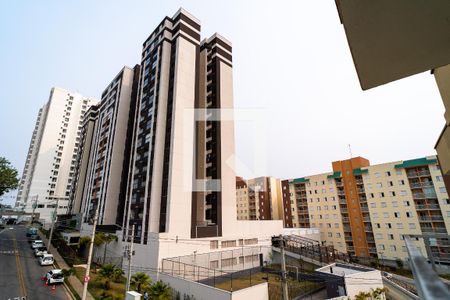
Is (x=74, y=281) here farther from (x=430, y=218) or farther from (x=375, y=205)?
(x=430, y=218)

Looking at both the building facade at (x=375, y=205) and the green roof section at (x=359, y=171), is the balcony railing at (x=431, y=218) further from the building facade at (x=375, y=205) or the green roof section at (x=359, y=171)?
the green roof section at (x=359, y=171)

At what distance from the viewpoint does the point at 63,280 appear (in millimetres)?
27953

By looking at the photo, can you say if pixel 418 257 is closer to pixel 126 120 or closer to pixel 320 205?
pixel 126 120

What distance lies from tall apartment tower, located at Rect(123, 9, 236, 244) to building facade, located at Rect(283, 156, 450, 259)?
33.3 metres

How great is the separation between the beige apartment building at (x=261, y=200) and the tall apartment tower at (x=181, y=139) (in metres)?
51.9

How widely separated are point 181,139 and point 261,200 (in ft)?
204

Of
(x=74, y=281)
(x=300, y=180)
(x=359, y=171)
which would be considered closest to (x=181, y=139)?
(x=74, y=281)

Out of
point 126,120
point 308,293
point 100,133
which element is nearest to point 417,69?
point 308,293

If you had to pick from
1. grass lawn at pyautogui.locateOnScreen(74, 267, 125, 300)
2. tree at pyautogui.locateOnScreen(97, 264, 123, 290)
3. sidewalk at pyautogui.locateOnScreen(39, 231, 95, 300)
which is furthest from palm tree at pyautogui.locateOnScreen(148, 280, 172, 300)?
sidewalk at pyautogui.locateOnScreen(39, 231, 95, 300)

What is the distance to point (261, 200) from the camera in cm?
9306

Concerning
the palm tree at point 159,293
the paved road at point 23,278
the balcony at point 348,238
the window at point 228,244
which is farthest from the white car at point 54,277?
the balcony at point 348,238

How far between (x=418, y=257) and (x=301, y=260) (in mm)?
42208

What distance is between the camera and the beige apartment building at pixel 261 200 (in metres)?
90.8

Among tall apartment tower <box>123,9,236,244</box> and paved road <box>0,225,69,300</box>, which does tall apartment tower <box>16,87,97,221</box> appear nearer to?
paved road <box>0,225,69,300</box>
